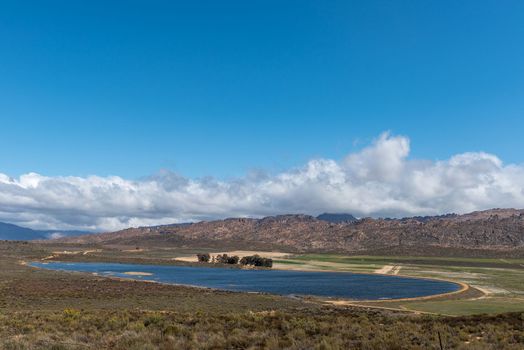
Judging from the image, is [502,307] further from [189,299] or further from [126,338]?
[126,338]

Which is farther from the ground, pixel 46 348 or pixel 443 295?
pixel 46 348

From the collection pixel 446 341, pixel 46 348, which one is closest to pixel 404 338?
pixel 446 341

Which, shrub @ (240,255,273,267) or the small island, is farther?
the small island

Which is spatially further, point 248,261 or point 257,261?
point 248,261

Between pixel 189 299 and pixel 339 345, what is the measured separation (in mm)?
39577

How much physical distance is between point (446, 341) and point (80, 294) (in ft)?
159

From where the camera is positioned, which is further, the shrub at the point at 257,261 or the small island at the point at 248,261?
the small island at the point at 248,261

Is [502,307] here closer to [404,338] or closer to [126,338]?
[404,338]

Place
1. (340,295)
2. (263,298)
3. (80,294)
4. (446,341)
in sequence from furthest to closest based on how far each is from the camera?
(340,295)
(263,298)
(80,294)
(446,341)

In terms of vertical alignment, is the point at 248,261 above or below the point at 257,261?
below

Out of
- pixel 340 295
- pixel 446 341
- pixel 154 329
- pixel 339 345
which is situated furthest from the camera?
pixel 340 295

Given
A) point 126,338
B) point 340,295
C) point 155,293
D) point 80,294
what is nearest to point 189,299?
point 155,293

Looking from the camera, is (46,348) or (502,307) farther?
(502,307)

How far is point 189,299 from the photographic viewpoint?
183 feet
